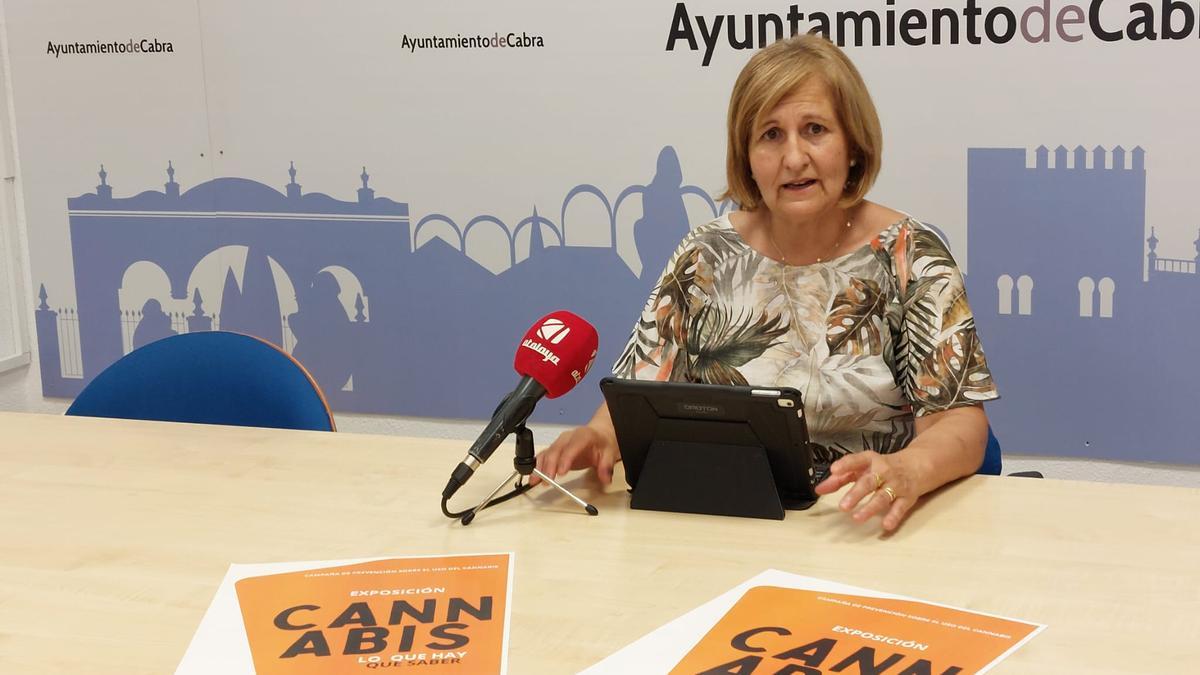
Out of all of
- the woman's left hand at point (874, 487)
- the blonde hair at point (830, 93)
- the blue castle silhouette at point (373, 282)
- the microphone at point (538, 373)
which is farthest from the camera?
the blue castle silhouette at point (373, 282)

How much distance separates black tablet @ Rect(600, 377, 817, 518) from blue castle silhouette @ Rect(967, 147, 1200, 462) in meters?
1.77

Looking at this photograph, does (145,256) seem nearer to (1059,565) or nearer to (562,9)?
(562,9)

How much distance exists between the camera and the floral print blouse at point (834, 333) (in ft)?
6.51

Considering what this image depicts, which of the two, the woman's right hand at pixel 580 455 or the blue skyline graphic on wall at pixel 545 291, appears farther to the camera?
the blue skyline graphic on wall at pixel 545 291

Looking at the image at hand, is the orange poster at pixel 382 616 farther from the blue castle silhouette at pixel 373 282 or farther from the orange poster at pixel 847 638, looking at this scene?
the blue castle silhouette at pixel 373 282

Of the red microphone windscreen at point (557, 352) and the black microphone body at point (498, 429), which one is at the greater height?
the red microphone windscreen at point (557, 352)

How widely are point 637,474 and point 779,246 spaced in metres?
0.67

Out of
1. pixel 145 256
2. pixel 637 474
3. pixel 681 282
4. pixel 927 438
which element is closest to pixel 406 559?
pixel 637 474

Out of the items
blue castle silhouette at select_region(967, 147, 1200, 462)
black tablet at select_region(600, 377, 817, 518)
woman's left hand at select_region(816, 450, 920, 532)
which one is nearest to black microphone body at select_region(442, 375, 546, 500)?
black tablet at select_region(600, 377, 817, 518)

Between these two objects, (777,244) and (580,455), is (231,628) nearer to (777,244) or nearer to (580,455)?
(580,455)

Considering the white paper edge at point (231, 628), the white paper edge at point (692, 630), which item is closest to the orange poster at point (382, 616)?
the white paper edge at point (231, 628)

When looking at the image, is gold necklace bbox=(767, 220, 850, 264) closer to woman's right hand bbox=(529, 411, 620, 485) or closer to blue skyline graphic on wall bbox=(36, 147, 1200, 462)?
woman's right hand bbox=(529, 411, 620, 485)

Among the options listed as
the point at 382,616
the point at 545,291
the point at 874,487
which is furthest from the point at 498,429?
the point at 545,291

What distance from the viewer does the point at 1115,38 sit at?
3.03 meters
